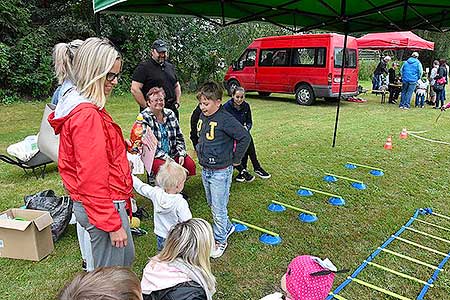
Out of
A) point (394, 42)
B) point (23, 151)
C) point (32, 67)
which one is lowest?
point (23, 151)

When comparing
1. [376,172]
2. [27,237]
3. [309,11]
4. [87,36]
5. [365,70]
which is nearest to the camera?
[27,237]

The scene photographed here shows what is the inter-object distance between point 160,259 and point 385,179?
4451 mm

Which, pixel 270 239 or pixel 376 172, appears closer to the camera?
pixel 270 239

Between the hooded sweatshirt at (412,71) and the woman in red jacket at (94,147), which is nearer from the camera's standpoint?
the woman in red jacket at (94,147)

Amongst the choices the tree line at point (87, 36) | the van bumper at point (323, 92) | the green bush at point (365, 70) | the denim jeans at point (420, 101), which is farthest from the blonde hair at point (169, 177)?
the green bush at point (365, 70)

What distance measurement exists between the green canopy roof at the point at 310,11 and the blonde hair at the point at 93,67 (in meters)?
2.53

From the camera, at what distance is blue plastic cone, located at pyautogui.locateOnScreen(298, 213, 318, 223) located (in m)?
4.21

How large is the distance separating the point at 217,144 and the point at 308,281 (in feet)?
5.50

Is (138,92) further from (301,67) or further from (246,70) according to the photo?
(246,70)

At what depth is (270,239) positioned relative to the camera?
12.3ft

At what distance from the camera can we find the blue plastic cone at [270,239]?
3.72m

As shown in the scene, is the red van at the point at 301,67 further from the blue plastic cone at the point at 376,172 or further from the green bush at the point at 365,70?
the green bush at the point at 365,70

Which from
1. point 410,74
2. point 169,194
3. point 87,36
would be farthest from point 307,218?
point 87,36

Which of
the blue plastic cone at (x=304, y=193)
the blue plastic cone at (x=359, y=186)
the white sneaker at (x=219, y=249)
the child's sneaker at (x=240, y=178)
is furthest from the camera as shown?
the child's sneaker at (x=240, y=178)
